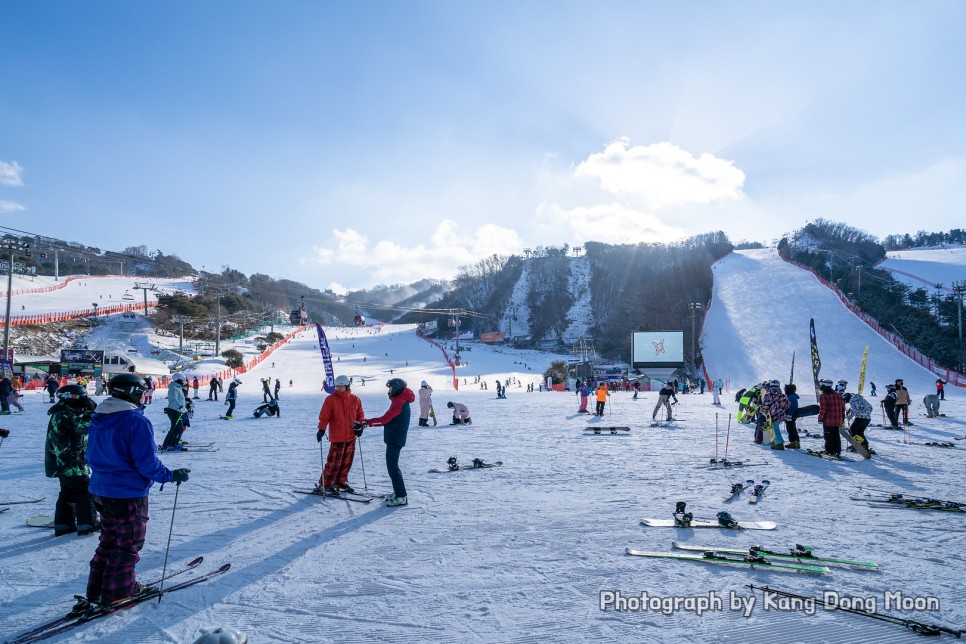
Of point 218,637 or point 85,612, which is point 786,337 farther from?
point 85,612

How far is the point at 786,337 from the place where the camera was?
135 ft

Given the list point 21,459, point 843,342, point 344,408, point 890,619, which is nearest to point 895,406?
point 890,619

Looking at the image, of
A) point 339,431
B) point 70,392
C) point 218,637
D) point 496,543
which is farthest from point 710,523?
point 70,392

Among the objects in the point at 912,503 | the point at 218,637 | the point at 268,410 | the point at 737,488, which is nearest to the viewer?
the point at 218,637

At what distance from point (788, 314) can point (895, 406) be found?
117 ft

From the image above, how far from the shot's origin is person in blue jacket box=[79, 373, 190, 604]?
11.8 feet

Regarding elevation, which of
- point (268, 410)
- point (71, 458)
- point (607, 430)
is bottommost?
point (268, 410)

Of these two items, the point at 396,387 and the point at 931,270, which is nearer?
the point at 396,387

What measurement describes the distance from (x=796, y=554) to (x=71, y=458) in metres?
6.84

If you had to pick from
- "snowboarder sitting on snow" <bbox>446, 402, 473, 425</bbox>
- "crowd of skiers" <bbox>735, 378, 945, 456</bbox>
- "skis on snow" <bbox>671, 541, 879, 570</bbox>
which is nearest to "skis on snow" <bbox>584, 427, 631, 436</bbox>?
"crowd of skiers" <bbox>735, 378, 945, 456</bbox>

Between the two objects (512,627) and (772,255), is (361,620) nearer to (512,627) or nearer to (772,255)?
(512,627)

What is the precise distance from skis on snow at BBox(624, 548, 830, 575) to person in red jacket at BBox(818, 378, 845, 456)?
21.2ft

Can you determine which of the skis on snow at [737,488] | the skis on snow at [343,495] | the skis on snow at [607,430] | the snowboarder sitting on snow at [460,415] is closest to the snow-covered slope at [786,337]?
the skis on snow at [607,430]

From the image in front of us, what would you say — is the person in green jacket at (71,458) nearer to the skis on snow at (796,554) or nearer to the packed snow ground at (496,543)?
the packed snow ground at (496,543)
